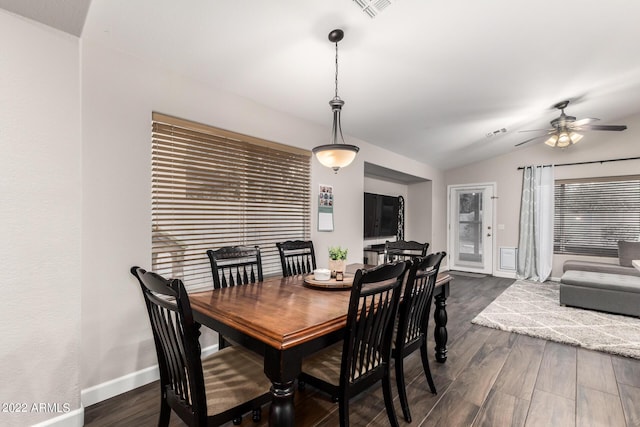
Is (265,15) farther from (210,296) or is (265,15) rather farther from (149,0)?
(210,296)

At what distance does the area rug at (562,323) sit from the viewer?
3.01m

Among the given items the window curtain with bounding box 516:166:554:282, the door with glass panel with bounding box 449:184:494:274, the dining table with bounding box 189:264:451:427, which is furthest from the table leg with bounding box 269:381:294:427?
the door with glass panel with bounding box 449:184:494:274

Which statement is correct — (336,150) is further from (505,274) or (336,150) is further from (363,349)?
(505,274)

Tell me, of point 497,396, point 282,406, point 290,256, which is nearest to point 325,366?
point 282,406

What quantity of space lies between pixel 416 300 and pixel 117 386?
84.1 inches

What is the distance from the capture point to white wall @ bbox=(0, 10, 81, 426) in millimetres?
1559

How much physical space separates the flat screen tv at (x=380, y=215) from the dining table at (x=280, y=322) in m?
3.42

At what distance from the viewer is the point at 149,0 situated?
67.1 inches

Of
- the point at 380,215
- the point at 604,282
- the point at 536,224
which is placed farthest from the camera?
the point at 536,224

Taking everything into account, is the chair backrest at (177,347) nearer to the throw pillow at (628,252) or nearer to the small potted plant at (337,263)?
the small potted plant at (337,263)

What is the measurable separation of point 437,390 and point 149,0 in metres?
3.15

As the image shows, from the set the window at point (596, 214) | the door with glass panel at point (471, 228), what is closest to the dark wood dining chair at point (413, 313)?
the door with glass panel at point (471, 228)

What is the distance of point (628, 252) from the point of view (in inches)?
188

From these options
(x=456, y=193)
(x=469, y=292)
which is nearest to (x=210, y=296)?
(x=469, y=292)
